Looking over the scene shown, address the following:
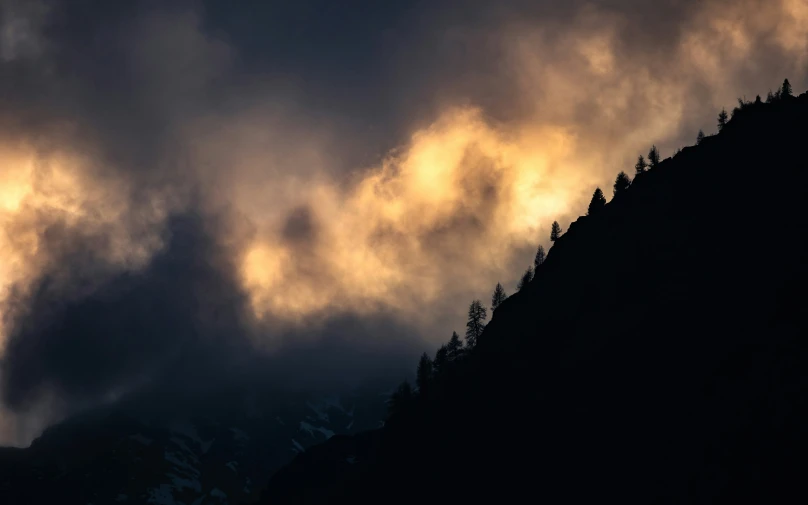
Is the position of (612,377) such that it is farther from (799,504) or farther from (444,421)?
(444,421)

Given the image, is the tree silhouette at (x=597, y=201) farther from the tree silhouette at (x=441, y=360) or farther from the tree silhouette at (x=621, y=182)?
the tree silhouette at (x=441, y=360)

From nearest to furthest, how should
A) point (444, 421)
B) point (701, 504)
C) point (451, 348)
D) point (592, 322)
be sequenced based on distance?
point (701, 504) < point (592, 322) < point (444, 421) < point (451, 348)

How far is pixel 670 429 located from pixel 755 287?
69.3 feet

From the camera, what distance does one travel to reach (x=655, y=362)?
78.4 metres

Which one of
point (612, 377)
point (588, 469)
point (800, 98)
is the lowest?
point (588, 469)

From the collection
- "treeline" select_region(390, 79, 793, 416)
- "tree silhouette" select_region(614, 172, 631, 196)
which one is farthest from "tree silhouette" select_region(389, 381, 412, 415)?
"tree silhouette" select_region(614, 172, 631, 196)

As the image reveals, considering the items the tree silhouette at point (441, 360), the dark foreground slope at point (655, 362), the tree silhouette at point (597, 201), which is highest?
the tree silhouette at point (597, 201)

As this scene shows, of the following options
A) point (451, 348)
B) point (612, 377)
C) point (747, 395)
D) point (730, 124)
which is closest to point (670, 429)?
point (747, 395)

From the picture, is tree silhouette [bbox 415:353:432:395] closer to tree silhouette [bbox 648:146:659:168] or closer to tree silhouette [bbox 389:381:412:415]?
tree silhouette [bbox 389:381:412:415]

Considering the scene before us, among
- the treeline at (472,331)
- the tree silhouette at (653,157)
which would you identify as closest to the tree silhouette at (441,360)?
the treeline at (472,331)

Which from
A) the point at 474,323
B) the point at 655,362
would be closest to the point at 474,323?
the point at 474,323

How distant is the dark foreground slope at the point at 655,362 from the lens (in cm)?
6059

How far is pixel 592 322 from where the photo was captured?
328ft

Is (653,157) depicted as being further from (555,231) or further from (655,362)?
(655,362)
